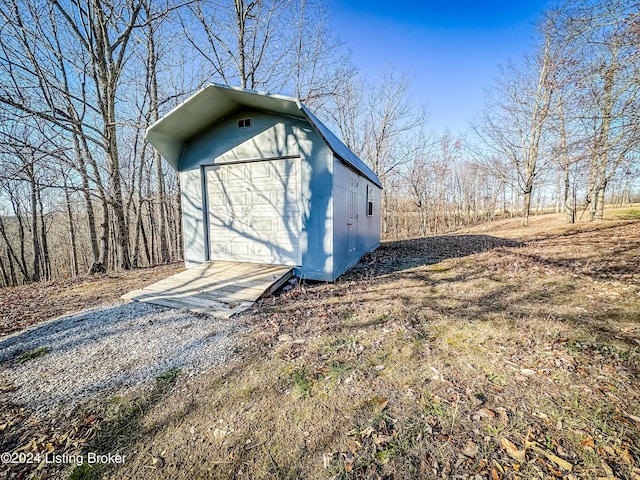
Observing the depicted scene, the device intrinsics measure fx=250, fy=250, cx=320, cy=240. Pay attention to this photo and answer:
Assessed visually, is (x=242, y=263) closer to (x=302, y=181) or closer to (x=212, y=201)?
(x=212, y=201)

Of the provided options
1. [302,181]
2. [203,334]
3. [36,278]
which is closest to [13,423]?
[203,334]

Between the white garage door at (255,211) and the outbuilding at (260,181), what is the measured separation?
0.07 ft

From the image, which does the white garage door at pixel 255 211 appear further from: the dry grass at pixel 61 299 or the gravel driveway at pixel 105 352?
the gravel driveway at pixel 105 352

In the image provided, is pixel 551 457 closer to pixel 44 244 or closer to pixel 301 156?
pixel 301 156

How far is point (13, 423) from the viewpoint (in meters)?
1.86

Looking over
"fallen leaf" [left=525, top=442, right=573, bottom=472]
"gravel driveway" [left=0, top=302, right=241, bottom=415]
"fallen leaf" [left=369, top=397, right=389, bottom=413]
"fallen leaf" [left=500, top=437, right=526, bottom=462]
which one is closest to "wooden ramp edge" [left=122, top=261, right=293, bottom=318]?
"gravel driveway" [left=0, top=302, right=241, bottom=415]

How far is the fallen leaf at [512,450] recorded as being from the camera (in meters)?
1.45

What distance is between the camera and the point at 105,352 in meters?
2.81

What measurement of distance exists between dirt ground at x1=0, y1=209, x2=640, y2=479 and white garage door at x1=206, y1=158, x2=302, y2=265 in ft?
7.43

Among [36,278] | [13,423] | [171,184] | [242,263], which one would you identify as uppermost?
[171,184]

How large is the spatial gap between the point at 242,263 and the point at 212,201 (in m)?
1.71

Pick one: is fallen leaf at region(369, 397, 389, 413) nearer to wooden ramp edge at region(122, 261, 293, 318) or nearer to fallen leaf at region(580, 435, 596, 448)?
fallen leaf at region(580, 435, 596, 448)

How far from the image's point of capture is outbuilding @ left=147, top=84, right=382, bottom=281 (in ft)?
16.6

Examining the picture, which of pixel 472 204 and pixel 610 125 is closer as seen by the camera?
pixel 610 125
